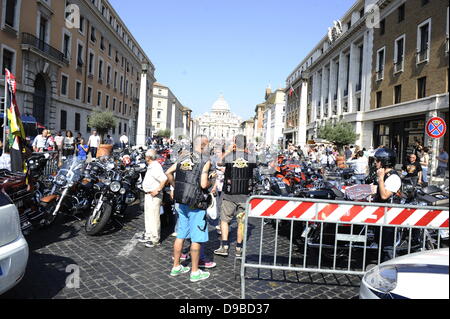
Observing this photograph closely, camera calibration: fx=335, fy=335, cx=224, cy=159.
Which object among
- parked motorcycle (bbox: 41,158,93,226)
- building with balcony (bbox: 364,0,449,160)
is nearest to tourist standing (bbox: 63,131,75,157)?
parked motorcycle (bbox: 41,158,93,226)

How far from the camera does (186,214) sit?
422cm

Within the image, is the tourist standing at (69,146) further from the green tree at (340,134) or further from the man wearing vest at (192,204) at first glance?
the green tree at (340,134)

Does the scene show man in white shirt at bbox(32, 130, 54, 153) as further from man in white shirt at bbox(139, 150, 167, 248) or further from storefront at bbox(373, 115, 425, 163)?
storefront at bbox(373, 115, 425, 163)

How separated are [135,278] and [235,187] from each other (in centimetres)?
199

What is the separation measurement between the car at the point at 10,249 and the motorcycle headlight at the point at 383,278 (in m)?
3.03

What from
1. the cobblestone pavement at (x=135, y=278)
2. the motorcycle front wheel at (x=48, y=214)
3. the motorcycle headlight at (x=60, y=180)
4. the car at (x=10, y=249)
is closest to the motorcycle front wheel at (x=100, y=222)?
the cobblestone pavement at (x=135, y=278)

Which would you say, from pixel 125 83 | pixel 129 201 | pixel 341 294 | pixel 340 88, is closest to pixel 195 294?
pixel 341 294

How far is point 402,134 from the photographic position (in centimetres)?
2225

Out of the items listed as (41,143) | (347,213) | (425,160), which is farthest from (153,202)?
(41,143)

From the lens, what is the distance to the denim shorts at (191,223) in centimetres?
416

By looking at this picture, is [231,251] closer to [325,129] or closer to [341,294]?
[341,294]

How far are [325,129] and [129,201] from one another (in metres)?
23.0

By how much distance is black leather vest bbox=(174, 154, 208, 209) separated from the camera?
407 cm

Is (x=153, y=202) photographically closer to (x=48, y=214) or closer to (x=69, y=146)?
(x=48, y=214)
